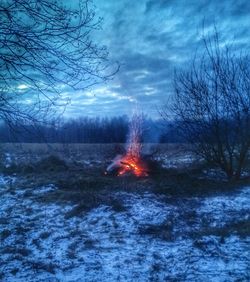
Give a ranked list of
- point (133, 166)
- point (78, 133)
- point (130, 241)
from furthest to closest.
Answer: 1. point (78, 133)
2. point (133, 166)
3. point (130, 241)

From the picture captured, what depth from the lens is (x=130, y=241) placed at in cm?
616

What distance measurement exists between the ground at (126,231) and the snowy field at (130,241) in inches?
0.6

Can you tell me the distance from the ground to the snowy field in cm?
1

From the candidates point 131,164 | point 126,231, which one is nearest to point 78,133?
point 131,164

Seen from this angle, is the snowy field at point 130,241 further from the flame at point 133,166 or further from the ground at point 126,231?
the flame at point 133,166

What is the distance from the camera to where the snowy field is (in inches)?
195

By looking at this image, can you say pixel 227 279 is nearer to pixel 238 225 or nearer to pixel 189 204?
pixel 238 225

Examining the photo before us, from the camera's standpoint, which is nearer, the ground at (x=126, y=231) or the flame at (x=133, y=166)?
the ground at (x=126, y=231)

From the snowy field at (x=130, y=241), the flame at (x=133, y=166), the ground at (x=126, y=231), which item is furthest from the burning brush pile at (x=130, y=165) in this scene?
the snowy field at (x=130, y=241)

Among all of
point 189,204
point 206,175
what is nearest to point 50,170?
point 206,175

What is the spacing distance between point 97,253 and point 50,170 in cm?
995

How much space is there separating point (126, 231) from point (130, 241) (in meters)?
0.54

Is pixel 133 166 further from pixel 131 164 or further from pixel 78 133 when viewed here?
pixel 78 133

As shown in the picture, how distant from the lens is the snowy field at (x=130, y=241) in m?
Answer: 4.96
